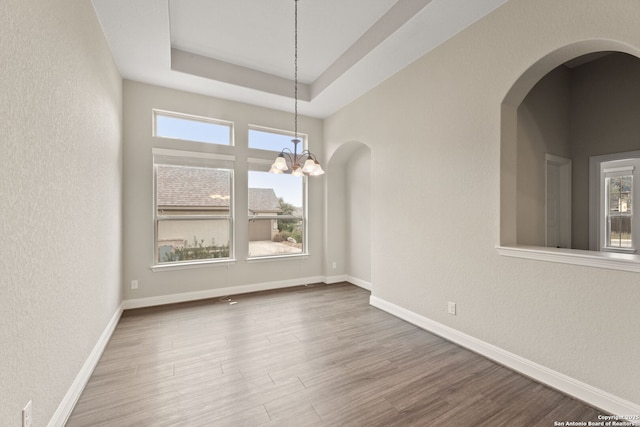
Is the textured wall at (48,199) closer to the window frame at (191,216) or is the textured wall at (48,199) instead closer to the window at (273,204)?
the window frame at (191,216)

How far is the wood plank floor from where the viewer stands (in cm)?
182

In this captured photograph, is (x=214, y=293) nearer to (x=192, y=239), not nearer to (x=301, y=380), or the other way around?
(x=192, y=239)

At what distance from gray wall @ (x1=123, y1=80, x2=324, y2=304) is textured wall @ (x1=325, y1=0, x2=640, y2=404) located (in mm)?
1674

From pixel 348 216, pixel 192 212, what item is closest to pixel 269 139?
pixel 192 212

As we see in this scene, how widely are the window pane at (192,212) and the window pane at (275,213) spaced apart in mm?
438

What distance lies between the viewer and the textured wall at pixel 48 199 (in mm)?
1249

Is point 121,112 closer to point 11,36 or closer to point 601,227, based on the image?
point 11,36

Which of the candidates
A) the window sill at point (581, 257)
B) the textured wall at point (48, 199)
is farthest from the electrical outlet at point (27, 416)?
the window sill at point (581, 257)

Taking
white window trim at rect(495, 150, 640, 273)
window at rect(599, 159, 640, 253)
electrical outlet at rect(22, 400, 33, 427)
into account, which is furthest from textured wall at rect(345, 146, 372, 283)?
electrical outlet at rect(22, 400, 33, 427)

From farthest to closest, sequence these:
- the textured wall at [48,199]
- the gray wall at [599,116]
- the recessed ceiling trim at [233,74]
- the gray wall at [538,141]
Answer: the recessed ceiling trim at [233,74] < the gray wall at [599,116] < the gray wall at [538,141] < the textured wall at [48,199]

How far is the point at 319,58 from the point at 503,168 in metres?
2.79

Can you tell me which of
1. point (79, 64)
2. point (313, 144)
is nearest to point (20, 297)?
point (79, 64)

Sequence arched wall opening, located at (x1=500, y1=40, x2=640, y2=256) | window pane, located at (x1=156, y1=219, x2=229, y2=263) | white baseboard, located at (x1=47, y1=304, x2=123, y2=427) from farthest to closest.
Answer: window pane, located at (x1=156, y1=219, x2=229, y2=263), arched wall opening, located at (x1=500, y1=40, x2=640, y2=256), white baseboard, located at (x1=47, y1=304, x2=123, y2=427)

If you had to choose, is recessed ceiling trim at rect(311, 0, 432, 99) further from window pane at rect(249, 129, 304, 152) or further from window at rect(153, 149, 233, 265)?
window at rect(153, 149, 233, 265)
